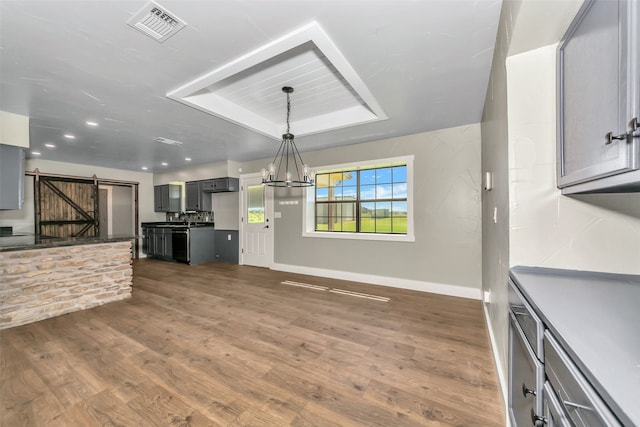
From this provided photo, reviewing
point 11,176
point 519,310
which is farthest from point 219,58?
point 11,176

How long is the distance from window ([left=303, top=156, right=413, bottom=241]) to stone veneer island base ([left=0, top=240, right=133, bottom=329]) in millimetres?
3025

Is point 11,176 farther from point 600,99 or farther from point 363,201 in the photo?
point 600,99

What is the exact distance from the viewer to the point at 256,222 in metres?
5.82

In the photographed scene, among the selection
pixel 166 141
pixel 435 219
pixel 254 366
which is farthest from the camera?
pixel 166 141

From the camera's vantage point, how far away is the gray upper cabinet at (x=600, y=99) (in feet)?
2.58

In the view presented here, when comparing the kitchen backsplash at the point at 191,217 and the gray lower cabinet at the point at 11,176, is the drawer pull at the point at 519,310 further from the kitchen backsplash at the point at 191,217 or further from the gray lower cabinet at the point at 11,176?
the kitchen backsplash at the point at 191,217

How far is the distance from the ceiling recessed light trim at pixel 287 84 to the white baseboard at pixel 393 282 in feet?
8.15

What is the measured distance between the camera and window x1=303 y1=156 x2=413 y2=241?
14.0ft

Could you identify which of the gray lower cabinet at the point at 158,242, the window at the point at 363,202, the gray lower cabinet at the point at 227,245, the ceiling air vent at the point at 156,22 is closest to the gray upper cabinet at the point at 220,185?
the gray lower cabinet at the point at 227,245

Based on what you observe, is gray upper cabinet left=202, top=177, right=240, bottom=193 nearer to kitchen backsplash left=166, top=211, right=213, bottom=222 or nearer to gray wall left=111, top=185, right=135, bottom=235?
kitchen backsplash left=166, top=211, right=213, bottom=222

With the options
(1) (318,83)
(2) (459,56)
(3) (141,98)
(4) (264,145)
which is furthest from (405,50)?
(4) (264,145)

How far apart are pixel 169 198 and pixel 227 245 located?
88.9 inches

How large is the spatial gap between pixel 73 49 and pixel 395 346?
11.6 feet

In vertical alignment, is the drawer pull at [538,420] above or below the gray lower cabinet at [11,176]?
below
